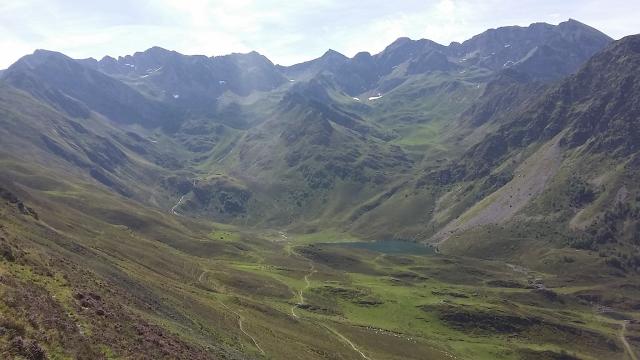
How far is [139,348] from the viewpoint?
145 ft

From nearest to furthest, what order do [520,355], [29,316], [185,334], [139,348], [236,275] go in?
[29,316], [139,348], [185,334], [520,355], [236,275]

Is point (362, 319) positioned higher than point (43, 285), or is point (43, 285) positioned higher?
point (43, 285)

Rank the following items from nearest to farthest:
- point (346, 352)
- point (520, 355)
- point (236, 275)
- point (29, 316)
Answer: point (29, 316)
point (346, 352)
point (520, 355)
point (236, 275)

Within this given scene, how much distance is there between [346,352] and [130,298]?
161 feet

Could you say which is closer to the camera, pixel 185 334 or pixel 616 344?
pixel 185 334

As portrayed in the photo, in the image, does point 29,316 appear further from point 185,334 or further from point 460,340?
point 460,340

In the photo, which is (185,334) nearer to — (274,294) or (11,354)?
(11,354)

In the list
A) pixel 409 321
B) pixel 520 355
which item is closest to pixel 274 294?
pixel 409 321

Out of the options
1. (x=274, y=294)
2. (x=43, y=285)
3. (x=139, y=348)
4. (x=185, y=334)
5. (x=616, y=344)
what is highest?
(x=43, y=285)

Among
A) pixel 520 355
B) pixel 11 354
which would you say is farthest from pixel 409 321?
pixel 11 354

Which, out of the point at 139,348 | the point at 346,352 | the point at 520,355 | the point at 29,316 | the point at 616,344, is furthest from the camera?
the point at 616,344

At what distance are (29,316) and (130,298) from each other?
31793 millimetres

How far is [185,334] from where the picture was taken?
63.5 metres

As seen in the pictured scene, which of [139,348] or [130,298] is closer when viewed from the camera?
[139,348]
